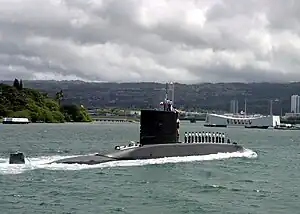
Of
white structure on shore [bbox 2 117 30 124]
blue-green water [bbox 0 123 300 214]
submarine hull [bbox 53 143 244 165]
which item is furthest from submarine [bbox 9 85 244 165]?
white structure on shore [bbox 2 117 30 124]

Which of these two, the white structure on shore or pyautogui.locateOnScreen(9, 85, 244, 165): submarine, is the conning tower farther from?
the white structure on shore

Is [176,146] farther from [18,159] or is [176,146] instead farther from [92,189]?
[92,189]

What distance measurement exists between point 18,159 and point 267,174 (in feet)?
54.7

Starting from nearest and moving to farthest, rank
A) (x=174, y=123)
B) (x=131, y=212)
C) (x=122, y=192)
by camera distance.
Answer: (x=131, y=212) → (x=122, y=192) → (x=174, y=123)

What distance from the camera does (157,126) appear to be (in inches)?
1590

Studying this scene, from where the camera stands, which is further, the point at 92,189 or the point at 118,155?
the point at 118,155

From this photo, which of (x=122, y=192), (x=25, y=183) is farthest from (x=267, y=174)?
(x=25, y=183)

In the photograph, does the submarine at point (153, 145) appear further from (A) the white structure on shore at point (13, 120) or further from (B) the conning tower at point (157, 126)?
(A) the white structure on shore at point (13, 120)

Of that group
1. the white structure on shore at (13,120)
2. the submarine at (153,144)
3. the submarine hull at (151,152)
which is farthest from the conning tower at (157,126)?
the white structure on shore at (13,120)

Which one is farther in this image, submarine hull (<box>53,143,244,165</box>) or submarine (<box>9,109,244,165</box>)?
submarine (<box>9,109,244,165</box>)

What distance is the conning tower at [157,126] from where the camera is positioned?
131 feet

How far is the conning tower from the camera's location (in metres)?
39.9

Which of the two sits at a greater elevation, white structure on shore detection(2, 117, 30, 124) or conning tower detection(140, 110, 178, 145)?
conning tower detection(140, 110, 178, 145)

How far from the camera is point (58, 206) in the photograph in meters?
23.7
